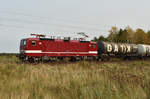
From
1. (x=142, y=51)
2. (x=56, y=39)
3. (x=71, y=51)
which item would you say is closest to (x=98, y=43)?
(x=71, y=51)

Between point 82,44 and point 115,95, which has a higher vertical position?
point 82,44

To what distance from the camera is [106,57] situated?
25656 mm

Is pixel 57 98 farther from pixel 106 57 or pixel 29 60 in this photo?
pixel 106 57

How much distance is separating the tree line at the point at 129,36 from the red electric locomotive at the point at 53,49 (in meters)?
39.8

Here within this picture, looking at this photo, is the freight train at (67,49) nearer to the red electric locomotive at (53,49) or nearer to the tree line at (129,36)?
the red electric locomotive at (53,49)

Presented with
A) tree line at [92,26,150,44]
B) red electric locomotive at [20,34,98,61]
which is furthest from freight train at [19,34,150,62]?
tree line at [92,26,150,44]

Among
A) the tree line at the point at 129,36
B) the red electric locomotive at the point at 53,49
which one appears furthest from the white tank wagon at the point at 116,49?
the tree line at the point at 129,36

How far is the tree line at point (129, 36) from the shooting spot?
56756 mm

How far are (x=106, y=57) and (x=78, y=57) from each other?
6003mm

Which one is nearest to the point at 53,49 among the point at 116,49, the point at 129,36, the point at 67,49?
the point at 67,49

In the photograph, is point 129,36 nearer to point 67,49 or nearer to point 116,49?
point 116,49

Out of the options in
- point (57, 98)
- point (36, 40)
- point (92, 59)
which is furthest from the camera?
point (92, 59)

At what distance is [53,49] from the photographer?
64.2 ft

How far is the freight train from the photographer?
18047mm
